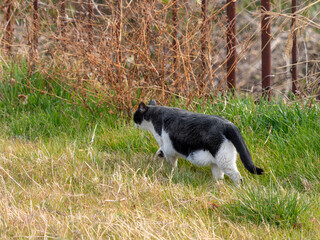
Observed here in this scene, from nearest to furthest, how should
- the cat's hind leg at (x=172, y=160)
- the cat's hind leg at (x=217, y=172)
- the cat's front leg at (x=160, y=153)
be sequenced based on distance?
1. the cat's hind leg at (x=217, y=172)
2. the cat's hind leg at (x=172, y=160)
3. the cat's front leg at (x=160, y=153)

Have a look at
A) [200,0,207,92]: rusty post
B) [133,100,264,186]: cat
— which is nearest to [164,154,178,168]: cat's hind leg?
[133,100,264,186]: cat

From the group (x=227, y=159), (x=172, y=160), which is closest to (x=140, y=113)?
(x=172, y=160)

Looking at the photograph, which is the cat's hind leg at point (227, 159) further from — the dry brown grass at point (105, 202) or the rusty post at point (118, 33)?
the rusty post at point (118, 33)

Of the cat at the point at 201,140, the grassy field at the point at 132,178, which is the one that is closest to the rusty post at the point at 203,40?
the grassy field at the point at 132,178

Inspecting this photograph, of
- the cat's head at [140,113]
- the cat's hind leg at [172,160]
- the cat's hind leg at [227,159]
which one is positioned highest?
the cat's head at [140,113]

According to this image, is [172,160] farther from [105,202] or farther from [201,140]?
[105,202]

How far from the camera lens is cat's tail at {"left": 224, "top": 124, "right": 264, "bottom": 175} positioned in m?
3.63

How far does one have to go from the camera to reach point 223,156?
12.1 feet

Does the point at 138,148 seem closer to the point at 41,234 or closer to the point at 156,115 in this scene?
the point at 156,115

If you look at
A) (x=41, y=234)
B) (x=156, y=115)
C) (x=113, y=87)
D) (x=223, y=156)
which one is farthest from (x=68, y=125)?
(x=41, y=234)

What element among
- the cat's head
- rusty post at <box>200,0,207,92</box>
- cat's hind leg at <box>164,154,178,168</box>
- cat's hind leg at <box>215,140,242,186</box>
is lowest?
cat's hind leg at <box>164,154,178,168</box>

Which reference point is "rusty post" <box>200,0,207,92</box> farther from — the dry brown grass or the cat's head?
the dry brown grass

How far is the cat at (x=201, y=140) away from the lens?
3705mm

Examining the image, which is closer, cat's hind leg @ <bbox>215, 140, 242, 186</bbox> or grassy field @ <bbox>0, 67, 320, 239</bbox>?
grassy field @ <bbox>0, 67, 320, 239</bbox>
